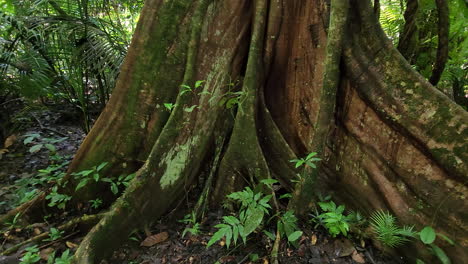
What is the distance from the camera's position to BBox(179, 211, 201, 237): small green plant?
2254 mm

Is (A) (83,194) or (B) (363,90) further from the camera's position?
(A) (83,194)

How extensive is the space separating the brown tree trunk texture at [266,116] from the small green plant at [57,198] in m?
0.10

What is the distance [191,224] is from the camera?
2414mm

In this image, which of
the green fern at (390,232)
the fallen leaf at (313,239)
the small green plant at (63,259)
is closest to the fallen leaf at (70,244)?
the small green plant at (63,259)

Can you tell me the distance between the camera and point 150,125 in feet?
8.64

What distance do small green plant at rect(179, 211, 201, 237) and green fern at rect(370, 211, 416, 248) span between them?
1298 mm

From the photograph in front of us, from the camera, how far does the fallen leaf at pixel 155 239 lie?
2.32 m

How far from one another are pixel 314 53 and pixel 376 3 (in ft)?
3.97

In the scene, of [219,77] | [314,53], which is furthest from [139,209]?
[314,53]

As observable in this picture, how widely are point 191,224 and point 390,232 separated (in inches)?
57.7

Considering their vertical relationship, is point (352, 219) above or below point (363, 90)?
below

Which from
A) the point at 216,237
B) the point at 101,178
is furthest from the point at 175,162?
the point at 216,237

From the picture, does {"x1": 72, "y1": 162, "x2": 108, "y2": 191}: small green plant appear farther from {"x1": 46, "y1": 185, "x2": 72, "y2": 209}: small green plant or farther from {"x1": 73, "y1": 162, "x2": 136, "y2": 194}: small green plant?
{"x1": 46, "y1": 185, "x2": 72, "y2": 209}: small green plant

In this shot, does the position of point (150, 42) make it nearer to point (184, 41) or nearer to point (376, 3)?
point (184, 41)
